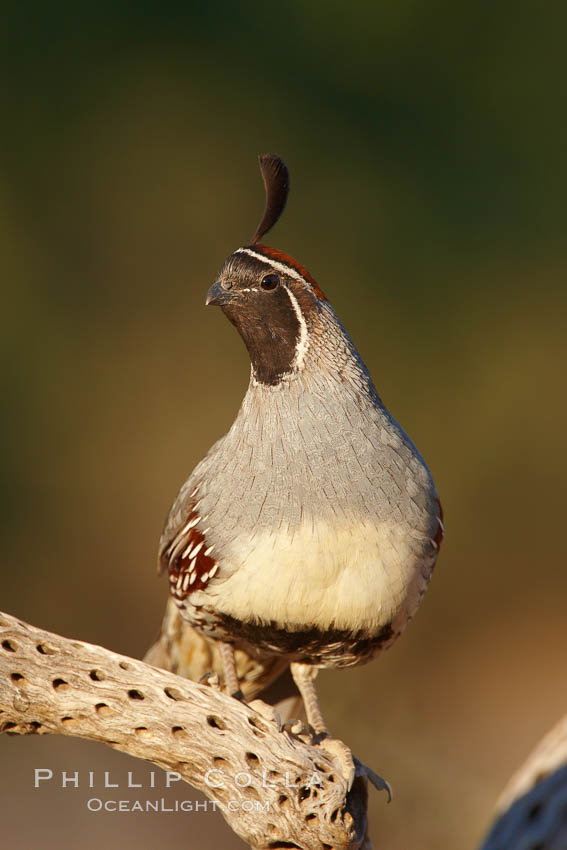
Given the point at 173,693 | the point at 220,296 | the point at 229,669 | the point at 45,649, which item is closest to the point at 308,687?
the point at 229,669

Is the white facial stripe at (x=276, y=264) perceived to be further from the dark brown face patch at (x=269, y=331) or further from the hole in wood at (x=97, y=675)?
the hole in wood at (x=97, y=675)

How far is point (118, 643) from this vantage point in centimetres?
558

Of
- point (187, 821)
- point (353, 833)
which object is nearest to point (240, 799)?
point (353, 833)

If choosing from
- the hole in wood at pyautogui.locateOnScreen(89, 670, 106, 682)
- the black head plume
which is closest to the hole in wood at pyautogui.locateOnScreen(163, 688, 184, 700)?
the hole in wood at pyautogui.locateOnScreen(89, 670, 106, 682)

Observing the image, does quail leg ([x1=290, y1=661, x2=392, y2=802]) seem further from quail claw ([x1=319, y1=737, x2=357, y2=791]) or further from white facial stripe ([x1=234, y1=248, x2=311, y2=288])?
white facial stripe ([x1=234, y1=248, x2=311, y2=288])

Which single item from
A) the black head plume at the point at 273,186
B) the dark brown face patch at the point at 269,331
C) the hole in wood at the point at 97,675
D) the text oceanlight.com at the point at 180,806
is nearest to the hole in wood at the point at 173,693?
the hole in wood at the point at 97,675

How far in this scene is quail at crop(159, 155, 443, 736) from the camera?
2.23m

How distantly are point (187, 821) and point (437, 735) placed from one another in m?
1.47

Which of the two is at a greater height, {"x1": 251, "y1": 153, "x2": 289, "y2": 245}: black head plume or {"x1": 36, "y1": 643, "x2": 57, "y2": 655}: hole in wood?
{"x1": 251, "y1": 153, "x2": 289, "y2": 245}: black head plume

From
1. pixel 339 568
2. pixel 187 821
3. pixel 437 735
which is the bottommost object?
pixel 187 821

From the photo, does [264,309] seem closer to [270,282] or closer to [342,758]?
[270,282]

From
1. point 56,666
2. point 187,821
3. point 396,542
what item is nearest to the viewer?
point 56,666

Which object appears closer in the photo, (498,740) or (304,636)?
(304,636)

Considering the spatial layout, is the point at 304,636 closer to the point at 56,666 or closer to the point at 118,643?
the point at 56,666
